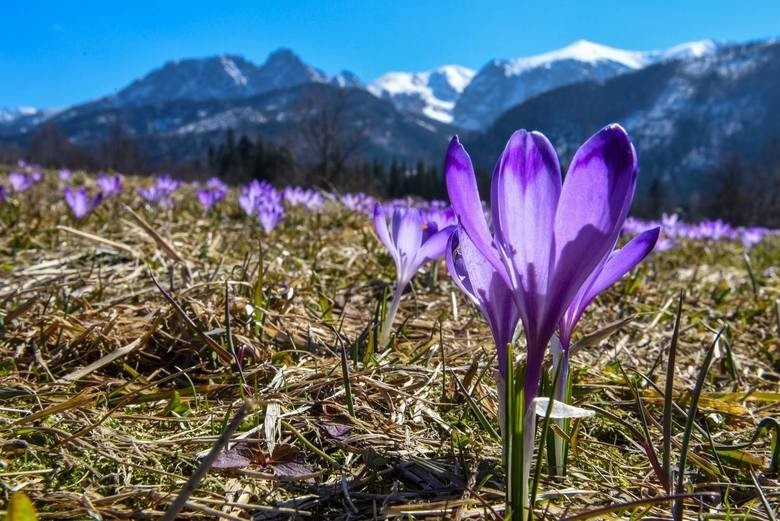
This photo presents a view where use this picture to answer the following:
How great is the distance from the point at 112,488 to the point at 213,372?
53 cm

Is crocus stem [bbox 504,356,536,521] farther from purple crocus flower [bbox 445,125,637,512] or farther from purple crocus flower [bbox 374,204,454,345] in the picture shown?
purple crocus flower [bbox 374,204,454,345]

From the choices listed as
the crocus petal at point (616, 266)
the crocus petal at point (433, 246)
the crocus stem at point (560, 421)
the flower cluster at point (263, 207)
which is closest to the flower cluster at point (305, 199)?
the flower cluster at point (263, 207)

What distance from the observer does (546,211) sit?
2.46ft

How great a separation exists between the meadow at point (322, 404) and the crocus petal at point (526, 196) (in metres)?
0.29

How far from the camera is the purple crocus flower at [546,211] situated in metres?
0.71

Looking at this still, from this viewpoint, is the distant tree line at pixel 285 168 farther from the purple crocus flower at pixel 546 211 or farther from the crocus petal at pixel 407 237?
the purple crocus flower at pixel 546 211

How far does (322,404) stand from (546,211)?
2.41 ft

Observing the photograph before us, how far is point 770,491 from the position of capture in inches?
41.4

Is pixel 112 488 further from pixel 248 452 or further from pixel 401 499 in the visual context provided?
pixel 401 499

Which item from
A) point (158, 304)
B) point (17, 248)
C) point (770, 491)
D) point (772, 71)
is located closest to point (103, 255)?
point (17, 248)

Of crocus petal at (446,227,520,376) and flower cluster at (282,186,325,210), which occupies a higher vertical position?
flower cluster at (282,186,325,210)

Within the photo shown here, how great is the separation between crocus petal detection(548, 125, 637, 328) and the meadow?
0.24 meters

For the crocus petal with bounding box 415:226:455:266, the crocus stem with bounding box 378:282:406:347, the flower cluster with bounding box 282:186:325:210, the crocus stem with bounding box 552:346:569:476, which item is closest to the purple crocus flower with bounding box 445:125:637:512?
the crocus stem with bounding box 552:346:569:476

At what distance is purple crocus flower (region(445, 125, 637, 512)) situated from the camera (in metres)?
0.71
